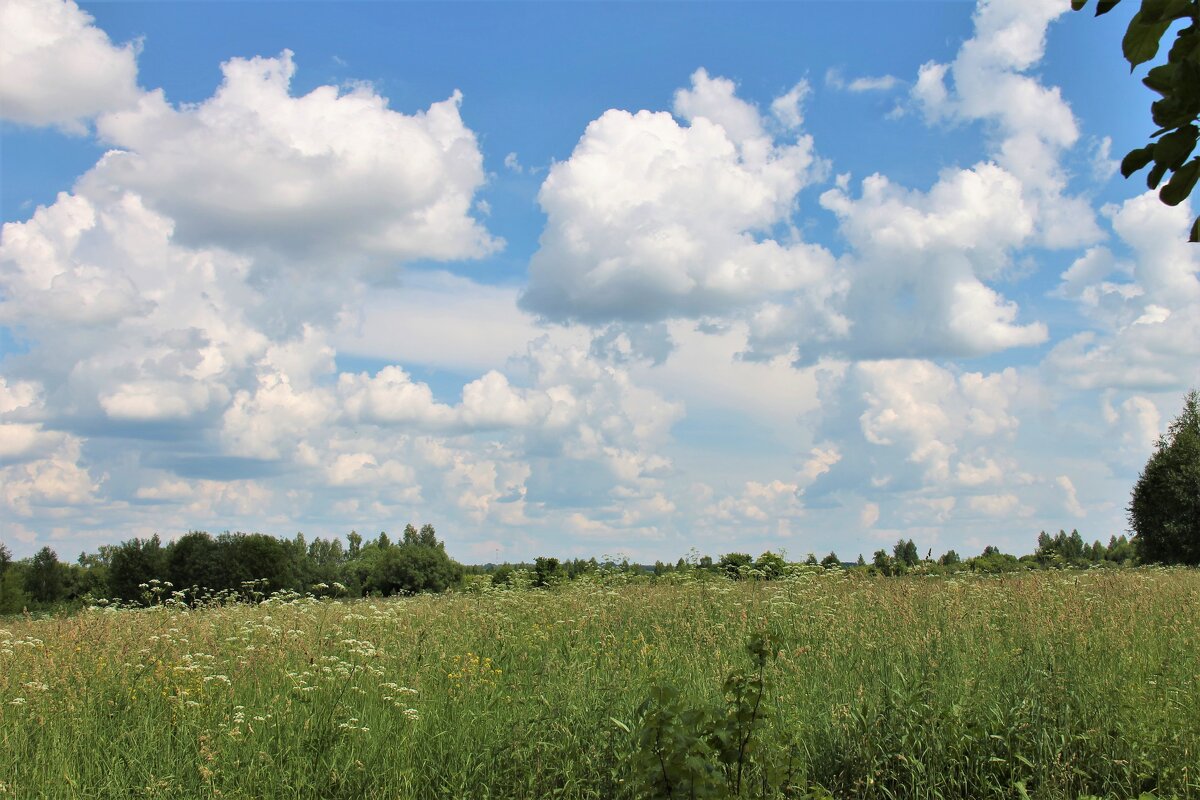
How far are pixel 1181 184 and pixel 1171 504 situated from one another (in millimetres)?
43269

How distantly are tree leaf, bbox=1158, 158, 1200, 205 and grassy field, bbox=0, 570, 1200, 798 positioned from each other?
2.99 metres

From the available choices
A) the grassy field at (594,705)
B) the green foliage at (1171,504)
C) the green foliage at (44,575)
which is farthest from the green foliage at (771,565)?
the green foliage at (44,575)

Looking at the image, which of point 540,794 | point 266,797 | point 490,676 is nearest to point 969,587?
point 490,676

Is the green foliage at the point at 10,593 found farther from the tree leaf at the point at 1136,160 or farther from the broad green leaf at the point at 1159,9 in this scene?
the broad green leaf at the point at 1159,9

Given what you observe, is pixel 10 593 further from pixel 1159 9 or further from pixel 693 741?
pixel 1159 9

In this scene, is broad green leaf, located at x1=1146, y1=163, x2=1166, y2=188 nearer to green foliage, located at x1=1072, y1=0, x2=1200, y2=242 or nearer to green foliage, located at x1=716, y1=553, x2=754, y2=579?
green foliage, located at x1=1072, y1=0, x2=1200, y2=242

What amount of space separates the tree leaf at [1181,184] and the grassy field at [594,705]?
9.81ft

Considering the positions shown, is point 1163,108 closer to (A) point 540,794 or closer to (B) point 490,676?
(A) point 540,794

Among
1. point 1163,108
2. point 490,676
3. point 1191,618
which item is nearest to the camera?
point 1163,108

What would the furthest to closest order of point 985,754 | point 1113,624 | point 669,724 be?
point 1113,624
point 985,754
point 669,724

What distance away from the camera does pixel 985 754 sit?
5801 millimetres

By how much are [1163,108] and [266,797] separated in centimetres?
581

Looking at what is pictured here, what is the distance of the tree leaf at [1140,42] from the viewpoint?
1630 millimetres

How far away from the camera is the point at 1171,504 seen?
36844 millimetres
